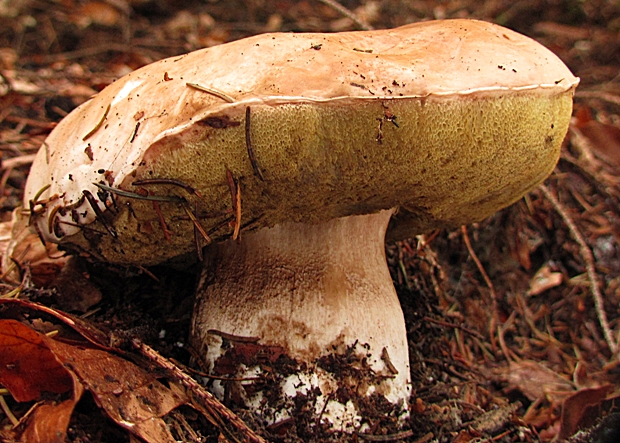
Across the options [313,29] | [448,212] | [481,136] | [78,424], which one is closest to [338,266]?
[448,212]

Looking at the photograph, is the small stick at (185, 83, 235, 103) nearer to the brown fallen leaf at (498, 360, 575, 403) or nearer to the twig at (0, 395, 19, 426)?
the twig at (0, 395, 19, 426)

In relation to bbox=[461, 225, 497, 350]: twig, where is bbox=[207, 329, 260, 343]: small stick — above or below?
above

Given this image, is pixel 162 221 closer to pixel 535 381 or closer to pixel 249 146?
pixel 249 146

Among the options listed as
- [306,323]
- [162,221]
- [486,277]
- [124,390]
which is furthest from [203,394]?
[486,277]

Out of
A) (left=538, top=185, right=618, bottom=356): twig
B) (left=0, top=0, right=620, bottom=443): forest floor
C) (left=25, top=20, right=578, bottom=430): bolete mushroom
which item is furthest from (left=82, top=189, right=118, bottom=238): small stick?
(left=538, top=185, right=618, bottom=356): twig

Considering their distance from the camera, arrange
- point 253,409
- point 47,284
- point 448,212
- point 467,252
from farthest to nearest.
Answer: point 467,252, point 47,284, point 448,212, point 253,409

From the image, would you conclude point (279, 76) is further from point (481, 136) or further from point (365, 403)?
point (365, 403)

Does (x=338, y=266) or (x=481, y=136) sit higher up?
(x=481, y=136)
